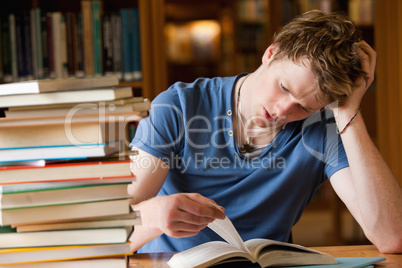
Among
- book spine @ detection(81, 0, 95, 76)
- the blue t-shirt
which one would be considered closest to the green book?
the blue t-shirt

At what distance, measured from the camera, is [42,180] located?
70cm

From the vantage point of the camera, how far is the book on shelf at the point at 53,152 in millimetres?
703

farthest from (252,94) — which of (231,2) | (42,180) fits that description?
(231,2)

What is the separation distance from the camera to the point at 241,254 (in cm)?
84

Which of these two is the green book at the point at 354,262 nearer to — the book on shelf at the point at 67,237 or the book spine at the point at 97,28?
the book on shelf at the point at 67,237

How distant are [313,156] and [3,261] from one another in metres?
0.76

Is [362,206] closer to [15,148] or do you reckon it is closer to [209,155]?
[209,155]

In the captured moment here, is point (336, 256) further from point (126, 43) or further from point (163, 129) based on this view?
point (126, 43)

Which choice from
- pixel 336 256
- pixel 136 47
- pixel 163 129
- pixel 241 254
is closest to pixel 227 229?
pixel 241 254

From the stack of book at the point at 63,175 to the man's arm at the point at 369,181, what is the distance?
0.56 metres

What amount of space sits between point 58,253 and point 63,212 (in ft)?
0.22

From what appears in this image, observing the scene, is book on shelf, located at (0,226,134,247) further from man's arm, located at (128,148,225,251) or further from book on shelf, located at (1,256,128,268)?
man's arm, located at (128,148,225,251)

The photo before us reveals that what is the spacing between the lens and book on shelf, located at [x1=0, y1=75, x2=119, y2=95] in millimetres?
688

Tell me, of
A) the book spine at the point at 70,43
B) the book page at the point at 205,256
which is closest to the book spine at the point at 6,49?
the book spine at the point at 70,43
